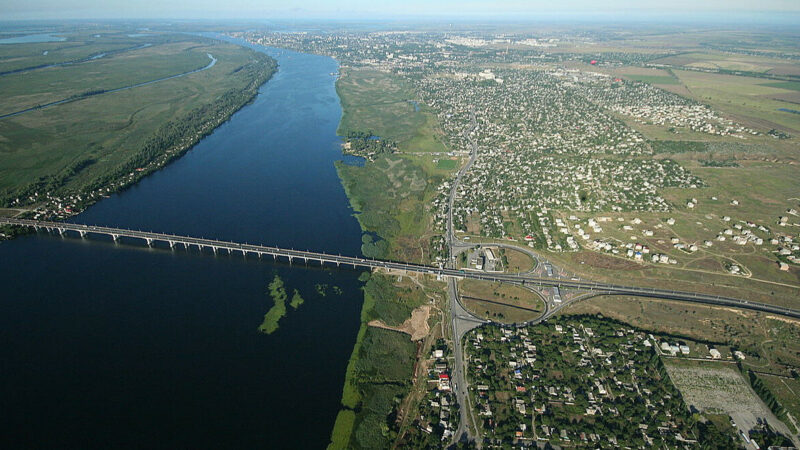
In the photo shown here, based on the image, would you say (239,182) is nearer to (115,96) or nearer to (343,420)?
(343,420)

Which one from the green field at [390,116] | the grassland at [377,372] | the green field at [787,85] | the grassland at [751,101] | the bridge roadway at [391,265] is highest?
the green field at [787,85]

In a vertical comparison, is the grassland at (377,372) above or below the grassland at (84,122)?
below

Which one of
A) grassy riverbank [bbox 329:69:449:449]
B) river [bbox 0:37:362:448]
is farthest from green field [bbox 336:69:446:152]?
river [bbox 0:37:362:448]

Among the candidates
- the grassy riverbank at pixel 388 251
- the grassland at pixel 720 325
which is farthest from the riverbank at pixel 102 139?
the grassland at pixel 720 325

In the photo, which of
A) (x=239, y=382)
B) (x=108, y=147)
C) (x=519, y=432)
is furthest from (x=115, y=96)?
(x=519, y=432)

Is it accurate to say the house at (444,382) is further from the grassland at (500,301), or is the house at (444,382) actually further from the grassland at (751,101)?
the grassland at (751,101)

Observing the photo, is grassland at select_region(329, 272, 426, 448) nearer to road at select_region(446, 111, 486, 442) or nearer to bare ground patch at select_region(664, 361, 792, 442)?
road at select_region(446, 111, 486, 442)

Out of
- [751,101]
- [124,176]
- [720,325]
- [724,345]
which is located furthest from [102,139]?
[751,101]
